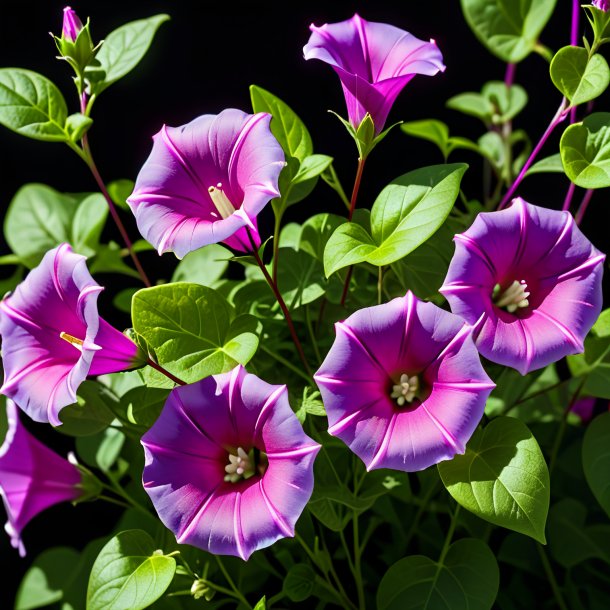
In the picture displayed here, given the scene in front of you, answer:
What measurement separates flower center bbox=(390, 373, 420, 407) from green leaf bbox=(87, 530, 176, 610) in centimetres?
25

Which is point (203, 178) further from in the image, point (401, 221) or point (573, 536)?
A: point (573, 536)

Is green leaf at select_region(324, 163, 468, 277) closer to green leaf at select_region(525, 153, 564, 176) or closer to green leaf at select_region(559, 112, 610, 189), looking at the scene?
green leaf at select_region(559, 112, 610, 189)

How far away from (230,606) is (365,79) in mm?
776

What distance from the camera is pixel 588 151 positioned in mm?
814

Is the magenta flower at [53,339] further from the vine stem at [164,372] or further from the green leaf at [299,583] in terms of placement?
the green leaf at [299,583]

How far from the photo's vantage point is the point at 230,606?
1.22 meters

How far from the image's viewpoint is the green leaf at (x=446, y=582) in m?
0.79

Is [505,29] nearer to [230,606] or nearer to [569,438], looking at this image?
[569,438]

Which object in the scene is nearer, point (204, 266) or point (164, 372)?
point (164, 372)

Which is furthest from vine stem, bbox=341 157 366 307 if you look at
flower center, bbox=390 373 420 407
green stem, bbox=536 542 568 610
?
green stem, bbox=536 542 568 610

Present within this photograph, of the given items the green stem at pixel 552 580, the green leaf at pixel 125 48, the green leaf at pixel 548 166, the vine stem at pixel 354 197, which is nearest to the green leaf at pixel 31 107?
the green leaf at pixel 125 48

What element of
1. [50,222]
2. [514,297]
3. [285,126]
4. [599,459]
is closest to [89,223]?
[50,222]

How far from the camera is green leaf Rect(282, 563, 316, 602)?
0.82 m

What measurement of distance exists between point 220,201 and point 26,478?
311 mm
